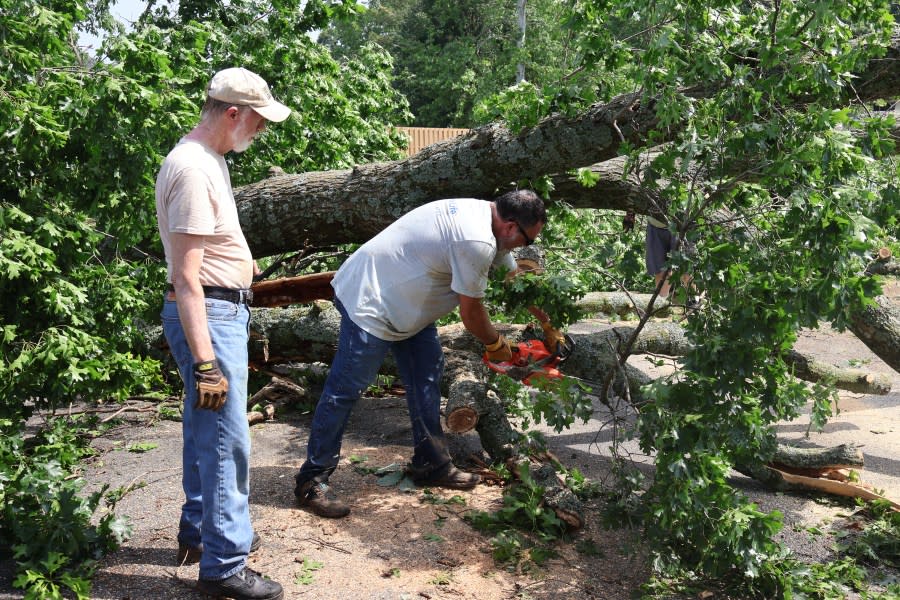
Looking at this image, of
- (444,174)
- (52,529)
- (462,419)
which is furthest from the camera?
(444,174)

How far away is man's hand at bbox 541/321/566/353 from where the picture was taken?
4.76m

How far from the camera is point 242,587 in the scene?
298 centimetres

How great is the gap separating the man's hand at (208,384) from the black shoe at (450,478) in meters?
1.82

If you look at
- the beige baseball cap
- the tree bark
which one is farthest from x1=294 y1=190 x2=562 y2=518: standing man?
the tree bark

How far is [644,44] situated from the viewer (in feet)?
13.9

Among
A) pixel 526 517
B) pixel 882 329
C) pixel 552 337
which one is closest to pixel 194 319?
pixel 526 517

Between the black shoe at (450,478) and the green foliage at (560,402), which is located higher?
the green foliage at (560,402)

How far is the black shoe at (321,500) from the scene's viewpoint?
12.7 feet

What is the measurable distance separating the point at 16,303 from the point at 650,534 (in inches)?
127

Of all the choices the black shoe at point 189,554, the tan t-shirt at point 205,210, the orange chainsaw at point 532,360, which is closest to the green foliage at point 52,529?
the black shoe at point 189,554

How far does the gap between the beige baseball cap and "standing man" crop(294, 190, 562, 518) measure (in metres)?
1.15

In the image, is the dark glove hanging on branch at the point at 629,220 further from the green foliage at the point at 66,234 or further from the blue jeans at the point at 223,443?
the blue jeans at the point at 223,443

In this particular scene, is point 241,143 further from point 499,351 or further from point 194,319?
point 499,351

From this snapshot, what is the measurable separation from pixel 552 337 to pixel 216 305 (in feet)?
7.91
